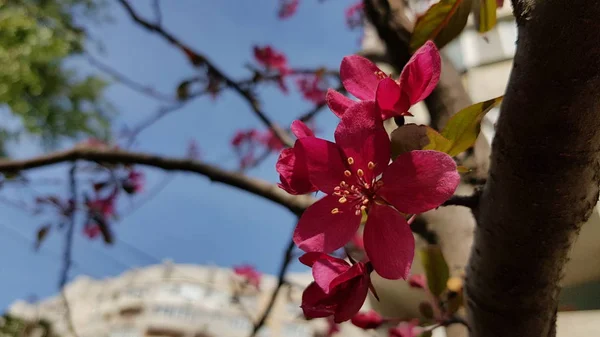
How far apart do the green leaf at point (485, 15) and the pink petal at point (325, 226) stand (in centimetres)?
23

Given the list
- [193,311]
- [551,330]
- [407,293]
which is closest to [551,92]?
[551,330]

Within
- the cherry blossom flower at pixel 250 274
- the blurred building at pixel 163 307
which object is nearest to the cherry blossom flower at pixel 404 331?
the cherry blossom flower at pixel 250 274

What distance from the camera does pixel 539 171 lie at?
275 mm

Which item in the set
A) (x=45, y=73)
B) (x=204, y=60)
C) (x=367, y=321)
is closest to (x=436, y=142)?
(x=367, y=321)

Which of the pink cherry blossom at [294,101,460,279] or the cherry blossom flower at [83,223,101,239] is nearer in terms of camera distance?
the pink cherry blossom at [294,101,460,279]

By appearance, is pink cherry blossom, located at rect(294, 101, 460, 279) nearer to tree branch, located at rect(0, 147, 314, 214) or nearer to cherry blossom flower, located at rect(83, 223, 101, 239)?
tree branch, located at rect(0, 147, 314, 214)

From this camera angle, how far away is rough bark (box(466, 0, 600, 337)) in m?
0.24

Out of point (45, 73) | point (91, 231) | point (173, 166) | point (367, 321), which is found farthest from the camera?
point (45, 73)

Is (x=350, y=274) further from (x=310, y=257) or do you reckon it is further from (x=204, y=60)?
(x=204, y=60)

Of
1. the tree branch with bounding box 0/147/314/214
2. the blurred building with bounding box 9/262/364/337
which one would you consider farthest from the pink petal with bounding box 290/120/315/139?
the blurred building with bounding box 9/262/364/337

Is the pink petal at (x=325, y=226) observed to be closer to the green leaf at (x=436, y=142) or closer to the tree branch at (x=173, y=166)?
the green leaf at (x=436, y=142)

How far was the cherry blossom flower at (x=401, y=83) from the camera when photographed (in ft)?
0.90

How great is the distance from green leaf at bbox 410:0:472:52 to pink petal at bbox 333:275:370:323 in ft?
0.71

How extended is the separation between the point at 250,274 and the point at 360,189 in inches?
70.4
